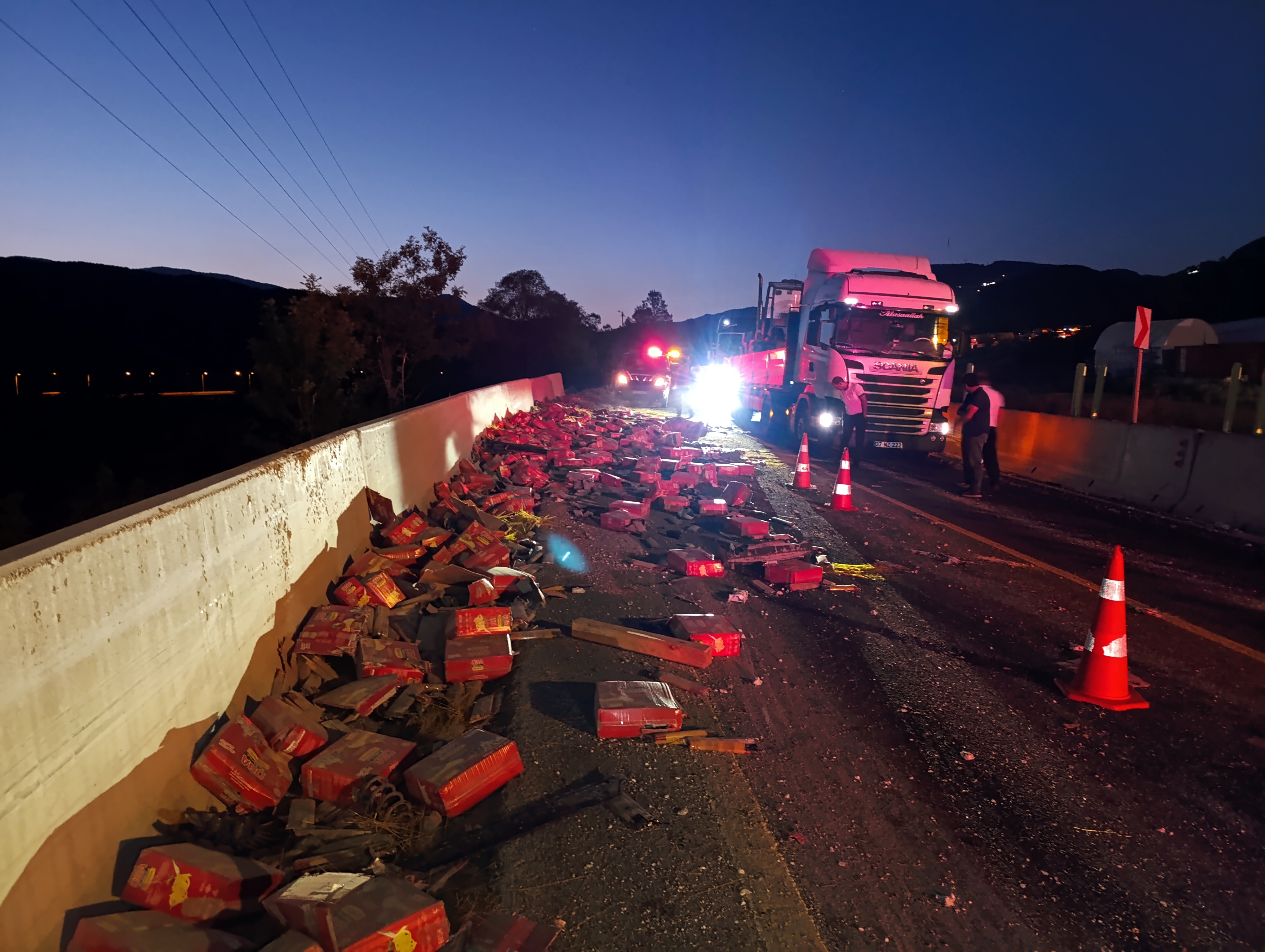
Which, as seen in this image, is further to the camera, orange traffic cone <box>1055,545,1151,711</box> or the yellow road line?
the yellow road line

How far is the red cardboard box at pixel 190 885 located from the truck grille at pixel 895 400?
46.0ft

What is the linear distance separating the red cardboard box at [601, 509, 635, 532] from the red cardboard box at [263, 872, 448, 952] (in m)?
6.26

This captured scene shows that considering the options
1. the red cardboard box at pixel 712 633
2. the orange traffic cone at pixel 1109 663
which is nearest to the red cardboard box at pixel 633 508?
the red cardboard box at pixel 712 633

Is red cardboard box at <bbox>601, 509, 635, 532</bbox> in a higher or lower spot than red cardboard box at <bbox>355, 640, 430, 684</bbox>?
lower

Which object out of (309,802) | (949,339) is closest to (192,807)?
(309,802)

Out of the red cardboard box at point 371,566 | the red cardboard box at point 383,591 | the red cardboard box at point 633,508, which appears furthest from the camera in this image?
the red cardboard box at point 633,508

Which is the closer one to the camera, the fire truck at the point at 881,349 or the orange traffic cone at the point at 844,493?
the orange traffic cone at the point at 844,493

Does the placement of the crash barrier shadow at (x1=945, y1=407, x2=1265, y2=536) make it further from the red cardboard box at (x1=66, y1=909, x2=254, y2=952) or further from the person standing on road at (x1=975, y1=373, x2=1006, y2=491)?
the red cardboard box at (x1=66, y1=909, x2=254, y2=952)

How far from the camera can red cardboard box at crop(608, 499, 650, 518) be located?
8922 millimetres

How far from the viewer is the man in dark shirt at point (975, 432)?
11.4 meters

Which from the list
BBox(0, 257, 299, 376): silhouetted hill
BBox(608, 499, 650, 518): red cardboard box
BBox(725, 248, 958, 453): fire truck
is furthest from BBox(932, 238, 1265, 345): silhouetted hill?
BBox(0, 257, 299, 376): silhouetted hill

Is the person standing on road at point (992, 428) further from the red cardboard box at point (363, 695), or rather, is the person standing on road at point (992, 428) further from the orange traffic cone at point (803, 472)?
the red cardboard box at point (363, 695)

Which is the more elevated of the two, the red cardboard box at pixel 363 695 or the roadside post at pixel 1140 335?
the roadside post at pixel 1140 335

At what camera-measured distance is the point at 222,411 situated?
105ft
